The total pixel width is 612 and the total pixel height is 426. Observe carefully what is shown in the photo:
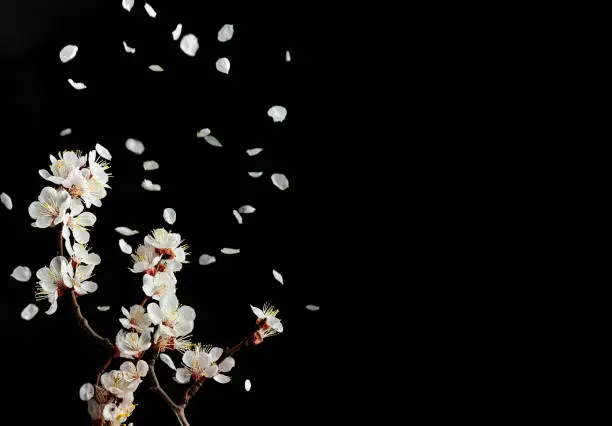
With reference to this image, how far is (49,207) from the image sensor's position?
1.12 m

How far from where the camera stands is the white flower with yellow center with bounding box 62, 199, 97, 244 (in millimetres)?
1140

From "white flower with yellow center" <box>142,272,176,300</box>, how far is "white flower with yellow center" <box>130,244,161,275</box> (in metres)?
0.02

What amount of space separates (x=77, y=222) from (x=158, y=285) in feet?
0.52

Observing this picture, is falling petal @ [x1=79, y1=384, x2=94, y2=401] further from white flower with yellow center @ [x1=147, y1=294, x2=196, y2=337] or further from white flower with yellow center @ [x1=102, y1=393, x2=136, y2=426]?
white flower with yellow center @ [x1=147, y1=294, x2=196, y2=337]

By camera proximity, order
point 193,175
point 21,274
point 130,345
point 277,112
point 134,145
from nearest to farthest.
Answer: point 130,345 < point 21,274 < point 134,145 < point 277,112 < point 193,175

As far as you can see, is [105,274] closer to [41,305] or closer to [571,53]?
[41,305]

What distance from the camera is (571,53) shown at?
5.42 ft

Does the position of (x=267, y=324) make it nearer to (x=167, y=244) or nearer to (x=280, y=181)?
(x=167, y=244)

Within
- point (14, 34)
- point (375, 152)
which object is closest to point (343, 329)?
point (375, 152)

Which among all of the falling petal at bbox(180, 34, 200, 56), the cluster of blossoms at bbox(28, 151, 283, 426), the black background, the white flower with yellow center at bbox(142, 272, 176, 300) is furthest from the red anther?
the falling petal at bbox(180, 34, 200, 56)

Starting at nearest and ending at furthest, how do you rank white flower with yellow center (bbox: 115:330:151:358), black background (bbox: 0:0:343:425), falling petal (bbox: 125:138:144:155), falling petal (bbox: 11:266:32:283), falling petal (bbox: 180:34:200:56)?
white flower with yellow center (bbox: 115:330:151:358) → falling petal (bbox: 11:266:32:283) → falling petal (bbox: 125:138:144:155) → falling petal (bbox: 180:34:200:56) → black background (bbox: 0:0:343:425)

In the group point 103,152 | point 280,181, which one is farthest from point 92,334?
point 280,181

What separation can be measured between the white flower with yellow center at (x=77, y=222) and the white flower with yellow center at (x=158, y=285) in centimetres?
12

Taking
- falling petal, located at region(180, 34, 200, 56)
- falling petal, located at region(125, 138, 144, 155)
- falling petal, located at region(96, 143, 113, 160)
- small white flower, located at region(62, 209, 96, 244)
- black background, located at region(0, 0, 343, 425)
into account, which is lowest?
black background, located at region(0, 0, 343, 425)
